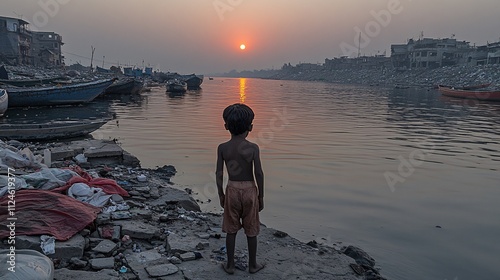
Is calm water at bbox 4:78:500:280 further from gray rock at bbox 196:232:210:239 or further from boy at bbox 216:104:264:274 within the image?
boy at bbox 216:104:264:274

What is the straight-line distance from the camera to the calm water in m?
5.44

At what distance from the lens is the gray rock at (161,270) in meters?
3.62

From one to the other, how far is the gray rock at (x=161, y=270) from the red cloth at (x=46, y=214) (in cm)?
102

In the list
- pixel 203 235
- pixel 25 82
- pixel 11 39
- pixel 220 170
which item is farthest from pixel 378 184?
pixel 11 39

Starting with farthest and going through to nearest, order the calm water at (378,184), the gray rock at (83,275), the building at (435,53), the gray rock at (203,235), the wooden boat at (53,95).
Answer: the building at (435,53) → the wooden boat at (53,95) → the calm water at (378,184) → the gray rock at (203,235) → the gray rock at (83,275)

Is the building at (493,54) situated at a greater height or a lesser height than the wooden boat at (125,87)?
greater

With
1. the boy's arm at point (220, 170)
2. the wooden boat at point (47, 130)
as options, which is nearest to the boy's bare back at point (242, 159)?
the boy's arm at point (220, 170)

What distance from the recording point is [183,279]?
3580mm

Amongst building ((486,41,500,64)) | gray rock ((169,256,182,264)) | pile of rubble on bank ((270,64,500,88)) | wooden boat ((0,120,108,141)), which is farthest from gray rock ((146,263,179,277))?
building ((486,41,500,64))

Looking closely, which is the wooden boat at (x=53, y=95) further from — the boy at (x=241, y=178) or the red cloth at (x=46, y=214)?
the boy at (x=241, y=178)

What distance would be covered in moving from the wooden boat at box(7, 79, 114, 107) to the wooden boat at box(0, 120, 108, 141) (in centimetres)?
1160

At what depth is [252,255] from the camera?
12.4 feet

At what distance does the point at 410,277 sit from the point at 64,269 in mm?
3829

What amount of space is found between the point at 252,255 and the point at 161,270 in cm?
88
